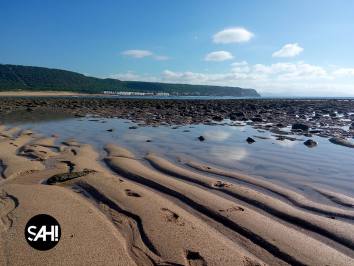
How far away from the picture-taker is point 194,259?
5098 millimetres

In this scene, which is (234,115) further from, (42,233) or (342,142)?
(42,233)

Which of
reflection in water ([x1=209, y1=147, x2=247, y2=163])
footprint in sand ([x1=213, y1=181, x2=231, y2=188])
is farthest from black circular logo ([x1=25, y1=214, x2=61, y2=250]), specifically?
reflection in water ([x1=209, y1=147, x2=247, y2=163])

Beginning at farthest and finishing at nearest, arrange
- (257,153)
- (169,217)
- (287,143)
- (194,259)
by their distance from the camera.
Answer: (287,143)
(257,153)
(169,217)
(194,259)

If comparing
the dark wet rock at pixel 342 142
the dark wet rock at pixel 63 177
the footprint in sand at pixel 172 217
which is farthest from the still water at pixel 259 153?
the dark wet rock at pixel 63 177

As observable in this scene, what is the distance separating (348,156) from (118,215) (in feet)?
32.1

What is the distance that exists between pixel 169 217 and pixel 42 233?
2134mm

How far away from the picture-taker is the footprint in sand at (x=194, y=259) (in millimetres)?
4988

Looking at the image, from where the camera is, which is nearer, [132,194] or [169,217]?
[169,217]

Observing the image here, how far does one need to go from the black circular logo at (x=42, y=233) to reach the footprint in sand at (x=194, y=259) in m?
1.88

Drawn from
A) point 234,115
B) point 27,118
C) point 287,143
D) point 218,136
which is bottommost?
point 27,118

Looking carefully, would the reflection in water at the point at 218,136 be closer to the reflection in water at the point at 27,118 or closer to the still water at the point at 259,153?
the still water at the point at 259,153

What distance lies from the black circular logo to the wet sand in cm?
12

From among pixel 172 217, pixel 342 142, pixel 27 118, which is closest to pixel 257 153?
pixel 342 142

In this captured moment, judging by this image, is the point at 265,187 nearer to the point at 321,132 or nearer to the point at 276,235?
the point at 276,235
